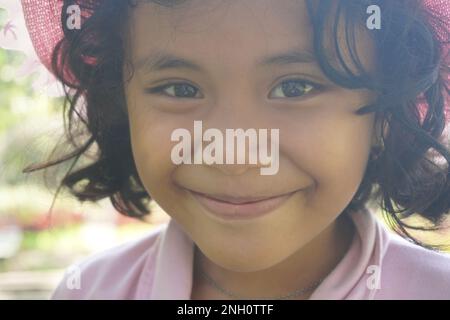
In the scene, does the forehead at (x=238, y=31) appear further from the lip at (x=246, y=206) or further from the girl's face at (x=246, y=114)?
the lip at (x=246, y=206)

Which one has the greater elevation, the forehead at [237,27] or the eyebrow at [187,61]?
the forehead at [237,27]

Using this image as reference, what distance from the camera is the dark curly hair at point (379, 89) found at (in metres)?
0.68

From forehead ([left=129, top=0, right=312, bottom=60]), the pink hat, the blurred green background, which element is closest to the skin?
forehead ([left=129, top=0, right=312, bottom=60])

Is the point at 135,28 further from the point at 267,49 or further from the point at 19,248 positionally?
the point at 19,248

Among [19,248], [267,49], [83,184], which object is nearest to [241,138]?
[267,49]

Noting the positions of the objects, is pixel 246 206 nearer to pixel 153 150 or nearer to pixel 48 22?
pixel 153 150

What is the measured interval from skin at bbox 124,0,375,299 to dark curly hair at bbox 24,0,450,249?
2 centimetres

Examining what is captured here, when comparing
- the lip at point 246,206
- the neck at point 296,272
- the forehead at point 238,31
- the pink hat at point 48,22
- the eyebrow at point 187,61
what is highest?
the pink hat at point 48,22

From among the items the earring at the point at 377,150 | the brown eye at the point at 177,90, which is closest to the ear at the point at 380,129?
the earring at the point at 377,150

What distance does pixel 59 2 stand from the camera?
78 cm

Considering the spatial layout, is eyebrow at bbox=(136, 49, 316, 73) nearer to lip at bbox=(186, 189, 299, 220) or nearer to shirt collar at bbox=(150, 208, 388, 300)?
lip at bbox=(186, 189, 299, 220)

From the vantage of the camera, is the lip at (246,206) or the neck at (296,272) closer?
the lip at (246,206)

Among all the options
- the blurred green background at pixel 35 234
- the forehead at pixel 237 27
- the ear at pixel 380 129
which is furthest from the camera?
the blurred green background at pixel 35 234

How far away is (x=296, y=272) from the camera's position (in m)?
0.82
